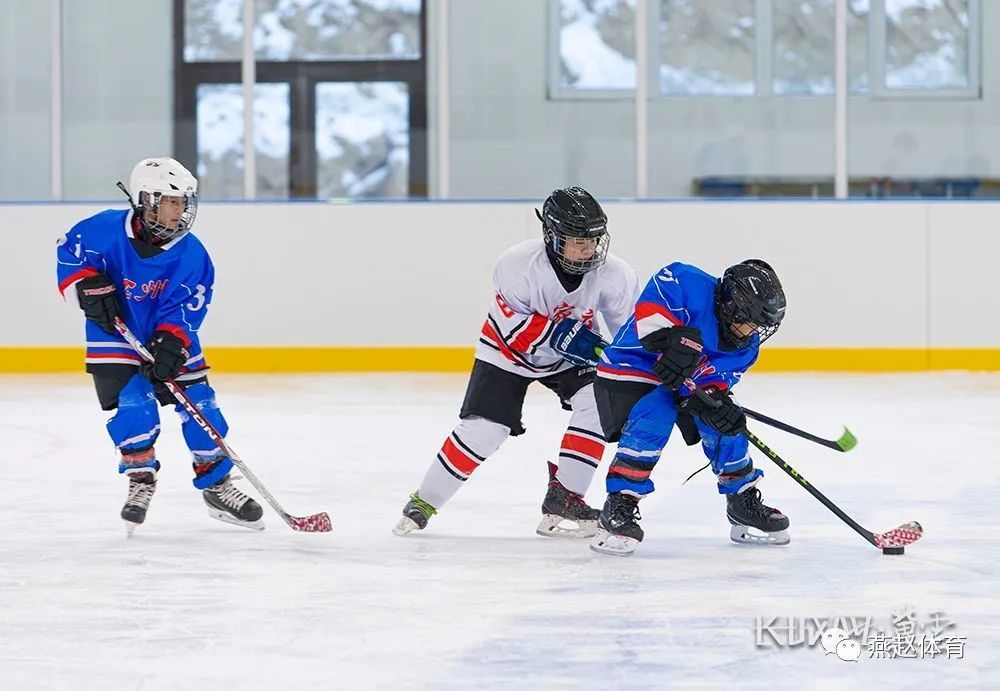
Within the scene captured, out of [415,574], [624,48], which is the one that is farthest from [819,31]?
[415,574]

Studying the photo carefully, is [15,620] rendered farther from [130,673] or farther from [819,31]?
[819,31]

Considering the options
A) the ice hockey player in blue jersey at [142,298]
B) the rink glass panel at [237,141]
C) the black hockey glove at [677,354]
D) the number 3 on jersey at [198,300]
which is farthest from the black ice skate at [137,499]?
the rink glass panel at [237,141]

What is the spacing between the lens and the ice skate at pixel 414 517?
10.5 feet

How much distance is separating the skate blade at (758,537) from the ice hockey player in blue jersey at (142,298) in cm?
96

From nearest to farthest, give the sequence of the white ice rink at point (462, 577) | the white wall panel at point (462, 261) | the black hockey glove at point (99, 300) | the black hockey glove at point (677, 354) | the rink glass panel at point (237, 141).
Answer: the white ice rink at point (462, 577) < the black hockey glove at point (677, 354) < the black hockey glove at point (99, 300) < the white wall panel at point (462, 261) < the rink glass panel at point (237, 141)

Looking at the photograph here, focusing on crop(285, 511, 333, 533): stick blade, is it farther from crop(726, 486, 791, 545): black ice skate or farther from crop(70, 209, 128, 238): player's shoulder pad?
crop(726, 486, 791, 545): black ice skate

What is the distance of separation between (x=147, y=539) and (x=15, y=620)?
0.72 meters

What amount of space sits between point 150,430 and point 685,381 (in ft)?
3.51

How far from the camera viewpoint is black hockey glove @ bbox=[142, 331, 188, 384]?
307 cm

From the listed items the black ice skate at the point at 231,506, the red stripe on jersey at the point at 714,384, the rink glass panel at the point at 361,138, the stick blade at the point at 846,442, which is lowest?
the black ice skate at the point at 231,506

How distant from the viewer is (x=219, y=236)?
702cm

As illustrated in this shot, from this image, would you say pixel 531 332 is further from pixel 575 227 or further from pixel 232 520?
pixel 232 520

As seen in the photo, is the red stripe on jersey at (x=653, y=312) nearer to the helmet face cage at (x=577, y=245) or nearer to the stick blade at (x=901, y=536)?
the helmet face cage at (x=577, y=245)

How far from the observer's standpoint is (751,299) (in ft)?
9.38
